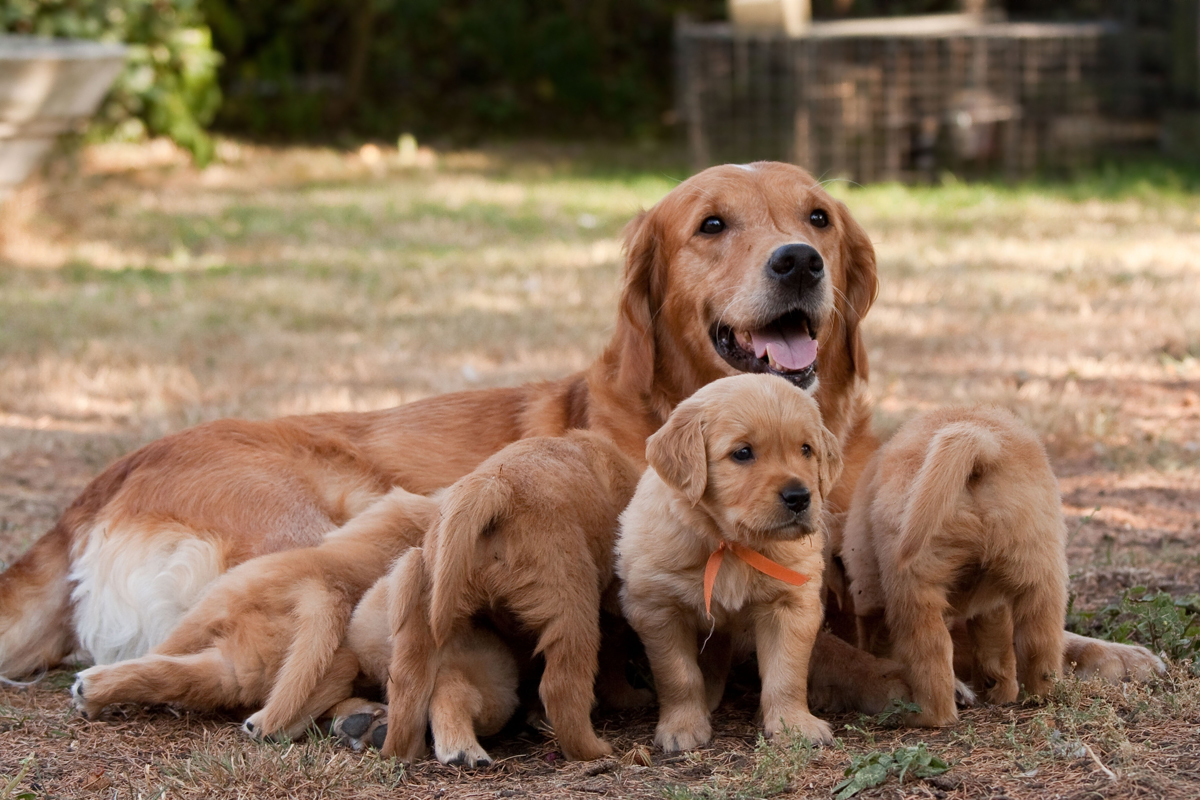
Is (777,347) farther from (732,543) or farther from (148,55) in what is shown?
(148,55)

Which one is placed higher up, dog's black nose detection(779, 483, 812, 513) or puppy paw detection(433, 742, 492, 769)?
dog's black nose detection(779, 483, 812, 513)

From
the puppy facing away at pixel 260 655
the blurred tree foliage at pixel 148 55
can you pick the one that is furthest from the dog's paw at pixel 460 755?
the blurred tree foliage at pixel 148 55

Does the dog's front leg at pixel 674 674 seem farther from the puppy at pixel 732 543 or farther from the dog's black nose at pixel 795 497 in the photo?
the dog's black nose at pixel 795 497

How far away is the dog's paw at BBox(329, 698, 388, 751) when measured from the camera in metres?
3.26

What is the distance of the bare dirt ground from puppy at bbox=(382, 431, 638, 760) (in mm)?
132

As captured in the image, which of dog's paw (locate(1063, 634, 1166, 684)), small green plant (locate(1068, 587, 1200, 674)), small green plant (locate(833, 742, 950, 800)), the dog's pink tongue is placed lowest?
small green plant (locate(1068, 587, 1200, 674))

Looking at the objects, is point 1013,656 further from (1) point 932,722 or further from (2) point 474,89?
(2) point 474,89

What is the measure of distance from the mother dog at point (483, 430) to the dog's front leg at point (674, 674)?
1.50ft

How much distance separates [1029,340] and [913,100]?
22.6ft

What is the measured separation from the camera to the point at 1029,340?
24.5ft

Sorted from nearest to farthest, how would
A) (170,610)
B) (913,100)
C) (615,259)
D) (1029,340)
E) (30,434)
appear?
(170,610), (30,434), (1029,340), (615,259), (913,100)

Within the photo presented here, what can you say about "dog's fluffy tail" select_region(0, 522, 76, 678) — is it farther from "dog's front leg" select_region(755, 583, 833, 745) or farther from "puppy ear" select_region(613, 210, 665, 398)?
"dog's front leg" select_region(755, 583, 833, 745)

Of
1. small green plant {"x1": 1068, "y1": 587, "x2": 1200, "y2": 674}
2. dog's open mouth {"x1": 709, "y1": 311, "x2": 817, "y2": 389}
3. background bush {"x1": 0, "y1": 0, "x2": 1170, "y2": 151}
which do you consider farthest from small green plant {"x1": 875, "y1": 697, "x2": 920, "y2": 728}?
background bush {"x1": 0, "y1": 0, "x2": 1170, "y2": 151}

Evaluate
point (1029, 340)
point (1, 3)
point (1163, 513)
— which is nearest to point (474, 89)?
point (1, 3)
